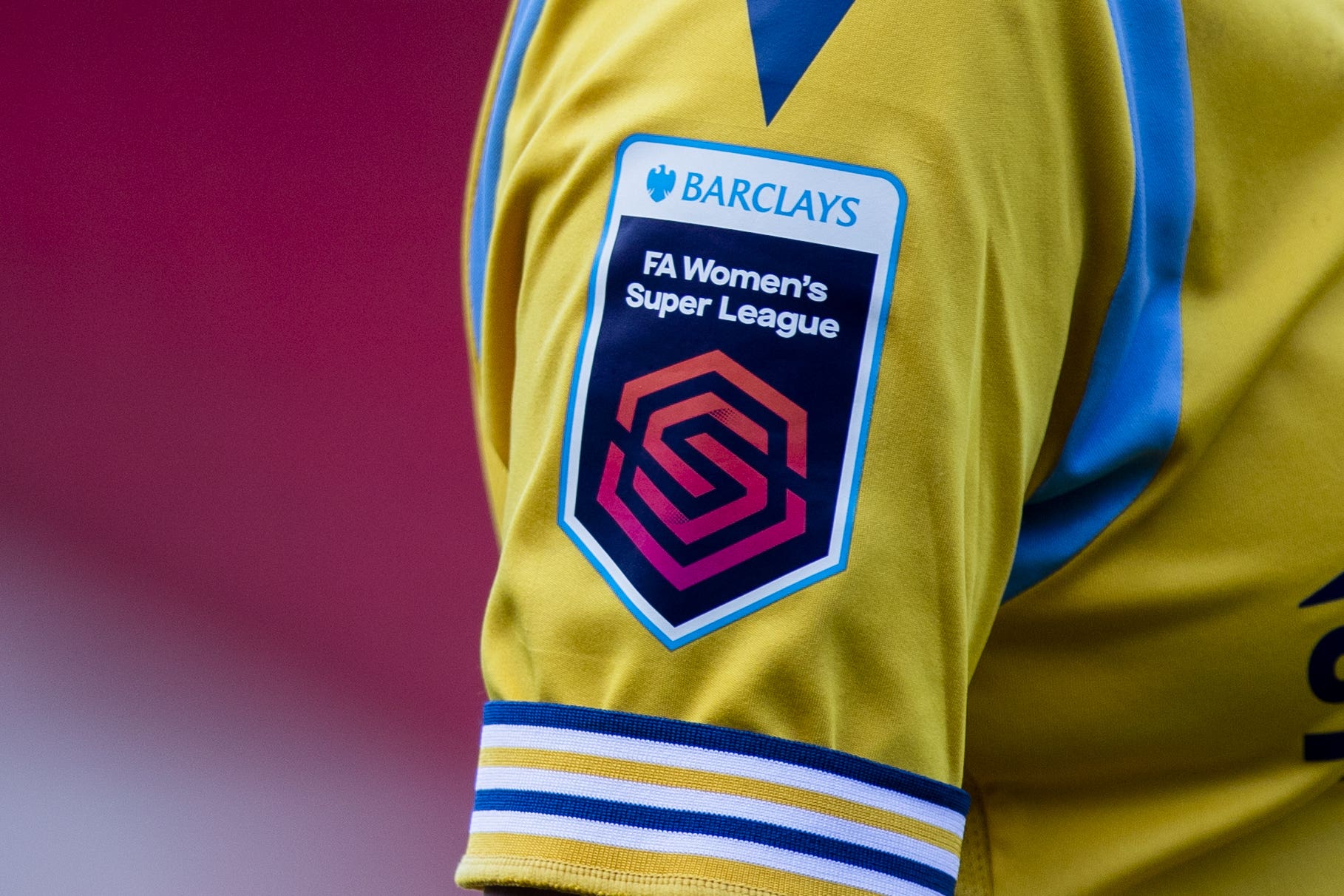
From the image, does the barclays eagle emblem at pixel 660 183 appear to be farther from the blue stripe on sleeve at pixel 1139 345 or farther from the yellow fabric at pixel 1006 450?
the blue stripe on sleeve at pixel 1139 345

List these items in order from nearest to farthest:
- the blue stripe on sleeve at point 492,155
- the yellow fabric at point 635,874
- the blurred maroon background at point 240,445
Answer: the yellow fabric at point 635,874 < the blue stripe on sleeve at point 492,155 < the blurred maroon background at point 240,445

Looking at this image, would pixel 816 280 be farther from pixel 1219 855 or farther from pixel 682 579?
pixel 1219 855

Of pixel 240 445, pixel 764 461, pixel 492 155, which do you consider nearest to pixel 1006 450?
pixel 764 461

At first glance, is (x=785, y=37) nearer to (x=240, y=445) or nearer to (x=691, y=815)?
(x=691, y=815)

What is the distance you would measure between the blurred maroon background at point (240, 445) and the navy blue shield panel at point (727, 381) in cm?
97

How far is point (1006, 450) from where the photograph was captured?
0.42 meters

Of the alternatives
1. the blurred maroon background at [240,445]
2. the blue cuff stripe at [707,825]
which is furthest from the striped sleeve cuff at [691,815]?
the blurred maroon background at [240,445]

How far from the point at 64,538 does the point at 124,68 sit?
0.50m

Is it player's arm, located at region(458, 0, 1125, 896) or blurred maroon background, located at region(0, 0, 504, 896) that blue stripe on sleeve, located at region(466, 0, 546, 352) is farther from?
blurred maroon background, located at region(0, 0, 504, 896)

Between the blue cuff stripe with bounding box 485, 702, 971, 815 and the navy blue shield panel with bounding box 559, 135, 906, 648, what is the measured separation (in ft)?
0.10

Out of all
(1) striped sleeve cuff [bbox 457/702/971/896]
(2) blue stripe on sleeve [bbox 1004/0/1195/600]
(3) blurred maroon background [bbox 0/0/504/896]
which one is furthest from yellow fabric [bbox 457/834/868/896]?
(3) blurred maroon background [bbox 0/0/504/896]

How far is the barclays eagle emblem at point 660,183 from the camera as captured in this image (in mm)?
397

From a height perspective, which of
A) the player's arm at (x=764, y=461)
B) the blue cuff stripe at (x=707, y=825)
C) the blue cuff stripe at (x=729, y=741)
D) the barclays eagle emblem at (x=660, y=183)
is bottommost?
the blue cuff stripe at (x=707, y=825)

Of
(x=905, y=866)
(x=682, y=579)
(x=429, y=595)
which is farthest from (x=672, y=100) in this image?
(x=429, y=595)
